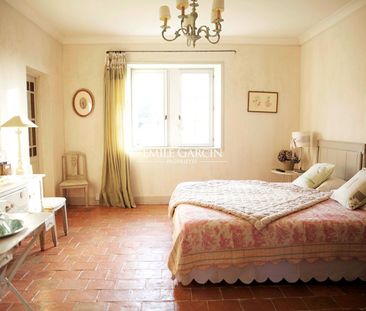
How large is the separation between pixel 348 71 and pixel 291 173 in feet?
5.49

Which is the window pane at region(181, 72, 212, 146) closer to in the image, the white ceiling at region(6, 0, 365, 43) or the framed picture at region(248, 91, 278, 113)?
the framed picture at region(248, 91, 278, 113)

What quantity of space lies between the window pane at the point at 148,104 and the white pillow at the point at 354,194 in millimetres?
3224

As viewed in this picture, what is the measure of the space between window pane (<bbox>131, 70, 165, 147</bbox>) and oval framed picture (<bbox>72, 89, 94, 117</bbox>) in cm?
72

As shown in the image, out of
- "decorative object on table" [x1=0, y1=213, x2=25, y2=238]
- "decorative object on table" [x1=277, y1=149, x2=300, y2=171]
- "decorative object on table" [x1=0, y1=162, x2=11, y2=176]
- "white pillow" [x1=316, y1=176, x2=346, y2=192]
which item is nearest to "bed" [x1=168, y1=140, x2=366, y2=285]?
"white pillow" [x1=316, y1=176, x2=346, y2=192]

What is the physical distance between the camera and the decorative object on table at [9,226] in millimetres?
1808

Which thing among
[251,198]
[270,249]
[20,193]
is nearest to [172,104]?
[251,198]

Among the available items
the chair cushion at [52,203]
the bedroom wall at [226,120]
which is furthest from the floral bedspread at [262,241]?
the bedroom wall at [226,120]

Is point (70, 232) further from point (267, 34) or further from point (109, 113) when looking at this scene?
point (267, 34)

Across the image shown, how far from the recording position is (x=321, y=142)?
14.9ft

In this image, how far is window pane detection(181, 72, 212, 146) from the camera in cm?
552

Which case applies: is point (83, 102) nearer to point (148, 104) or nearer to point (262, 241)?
point (148, 104)

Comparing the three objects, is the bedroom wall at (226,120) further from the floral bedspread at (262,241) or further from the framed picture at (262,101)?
the floral bedspread at (262,241)

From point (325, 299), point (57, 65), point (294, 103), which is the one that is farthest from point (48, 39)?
point (325, 299)

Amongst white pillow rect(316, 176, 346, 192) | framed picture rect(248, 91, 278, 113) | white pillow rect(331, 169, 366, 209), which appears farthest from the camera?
framed picture rect(248, 91, 278, 113)
